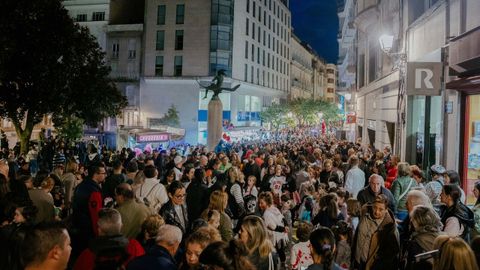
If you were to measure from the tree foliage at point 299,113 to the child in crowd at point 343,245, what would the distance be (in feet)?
164

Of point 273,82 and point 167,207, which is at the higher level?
point 273,82

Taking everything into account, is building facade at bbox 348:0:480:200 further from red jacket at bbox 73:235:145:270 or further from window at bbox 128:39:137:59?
window at bbox 128:39:137:59

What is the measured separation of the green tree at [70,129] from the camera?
27016mm

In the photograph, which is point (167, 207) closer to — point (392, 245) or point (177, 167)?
point (392, 245)

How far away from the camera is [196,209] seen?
741 cm

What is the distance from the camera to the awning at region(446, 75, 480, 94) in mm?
9883

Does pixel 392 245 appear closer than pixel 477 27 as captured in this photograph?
Yes

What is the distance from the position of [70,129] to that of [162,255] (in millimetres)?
25234

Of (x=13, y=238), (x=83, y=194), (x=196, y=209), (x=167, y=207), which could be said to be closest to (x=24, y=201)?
(x=13, y=238)

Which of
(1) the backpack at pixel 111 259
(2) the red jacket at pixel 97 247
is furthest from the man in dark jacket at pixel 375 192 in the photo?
(1) the backpack at pixel 111 259

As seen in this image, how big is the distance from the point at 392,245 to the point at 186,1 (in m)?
43.2

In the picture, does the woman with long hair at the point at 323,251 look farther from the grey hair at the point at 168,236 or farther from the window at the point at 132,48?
the window at the point at 132,48

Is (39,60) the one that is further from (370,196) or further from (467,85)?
(370,196)

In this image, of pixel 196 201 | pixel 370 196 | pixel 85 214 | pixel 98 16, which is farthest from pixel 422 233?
pixel 98 16
